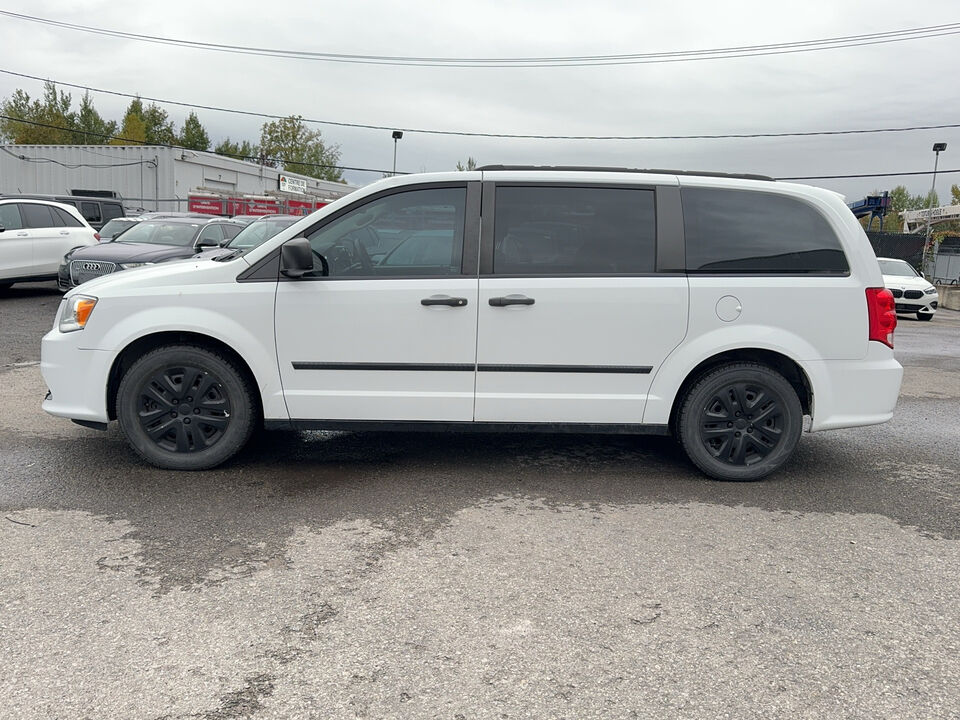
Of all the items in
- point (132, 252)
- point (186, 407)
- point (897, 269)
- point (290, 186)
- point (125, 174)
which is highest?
point (125, 174)

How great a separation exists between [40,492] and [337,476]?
163 cm

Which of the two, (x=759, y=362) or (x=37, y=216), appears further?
(x=37, y=216)

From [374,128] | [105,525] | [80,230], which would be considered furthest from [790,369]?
[374,128]

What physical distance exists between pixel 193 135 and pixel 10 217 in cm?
8036

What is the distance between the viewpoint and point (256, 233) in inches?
559

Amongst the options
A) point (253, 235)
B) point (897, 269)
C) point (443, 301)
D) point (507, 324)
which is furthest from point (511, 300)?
point (897, 269)

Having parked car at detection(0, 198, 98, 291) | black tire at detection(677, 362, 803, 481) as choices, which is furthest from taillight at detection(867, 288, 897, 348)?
parked car at detection(0, 198, 98, 291)

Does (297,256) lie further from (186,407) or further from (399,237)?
(186,407)

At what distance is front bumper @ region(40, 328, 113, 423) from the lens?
488 cm

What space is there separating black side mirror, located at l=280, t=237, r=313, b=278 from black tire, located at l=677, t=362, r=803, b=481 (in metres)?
2.42

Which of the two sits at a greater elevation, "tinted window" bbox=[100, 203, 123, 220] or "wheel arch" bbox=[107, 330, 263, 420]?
"tinted window" bbox=[100, 203, 123, 220]

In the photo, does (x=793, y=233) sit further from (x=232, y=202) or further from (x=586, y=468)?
(x=232, y=202)

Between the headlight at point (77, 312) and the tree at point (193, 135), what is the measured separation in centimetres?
8932

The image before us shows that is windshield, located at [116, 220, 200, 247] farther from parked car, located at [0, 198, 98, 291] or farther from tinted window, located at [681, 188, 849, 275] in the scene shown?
tinted window, located at [681, 188, 849, 275]
